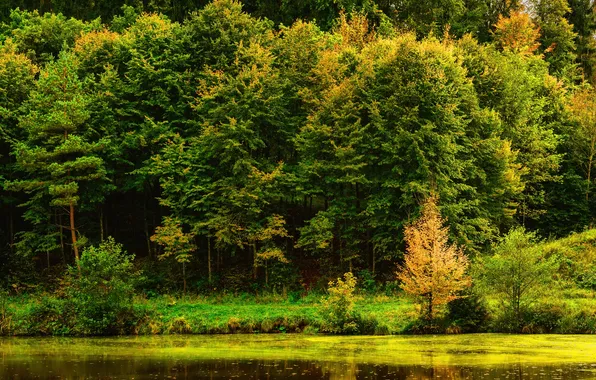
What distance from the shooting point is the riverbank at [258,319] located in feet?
131

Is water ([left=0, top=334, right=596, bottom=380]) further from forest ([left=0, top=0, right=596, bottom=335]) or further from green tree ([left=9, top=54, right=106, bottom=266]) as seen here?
green tree ([left=9, top=54, right=106, bottom=266])

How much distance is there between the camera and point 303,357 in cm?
3097

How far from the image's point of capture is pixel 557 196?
63.1 m

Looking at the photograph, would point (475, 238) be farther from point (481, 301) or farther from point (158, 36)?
point (158, 36)

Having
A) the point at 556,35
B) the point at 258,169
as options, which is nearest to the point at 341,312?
the point at 258,169

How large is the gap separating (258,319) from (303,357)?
12110 millimetres

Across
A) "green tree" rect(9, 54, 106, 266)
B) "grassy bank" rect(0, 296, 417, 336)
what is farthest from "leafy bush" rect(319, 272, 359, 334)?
"green tree" rect(9, 54, 106, 266)

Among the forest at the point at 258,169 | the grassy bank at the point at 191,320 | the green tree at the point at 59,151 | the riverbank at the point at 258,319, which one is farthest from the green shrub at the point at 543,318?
the green tree at the point at 59,151

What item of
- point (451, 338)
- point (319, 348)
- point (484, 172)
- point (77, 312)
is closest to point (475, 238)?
point (484, 172)

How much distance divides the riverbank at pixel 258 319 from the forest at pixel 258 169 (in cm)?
17

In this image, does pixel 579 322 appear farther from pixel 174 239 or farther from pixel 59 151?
pixel 59 151

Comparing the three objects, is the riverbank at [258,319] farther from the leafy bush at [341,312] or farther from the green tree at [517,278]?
the green tree at [517,278]

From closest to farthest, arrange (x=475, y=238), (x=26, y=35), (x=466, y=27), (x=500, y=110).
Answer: (x=475, y=238), (x=500, y=110), (x=26, y=35), (x=466, y=27)

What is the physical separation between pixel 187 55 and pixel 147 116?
5.40 m
